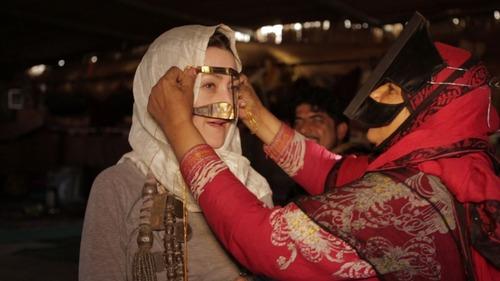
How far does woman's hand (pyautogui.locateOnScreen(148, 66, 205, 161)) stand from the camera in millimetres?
1564

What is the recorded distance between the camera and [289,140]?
7.34 feet

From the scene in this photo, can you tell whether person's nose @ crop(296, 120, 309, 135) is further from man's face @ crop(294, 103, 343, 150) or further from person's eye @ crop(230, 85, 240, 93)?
person's eye @ crop(230, 85, 240, 93)

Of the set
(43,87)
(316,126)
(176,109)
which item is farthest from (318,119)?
(43,87)

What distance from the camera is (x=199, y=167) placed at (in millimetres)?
1531

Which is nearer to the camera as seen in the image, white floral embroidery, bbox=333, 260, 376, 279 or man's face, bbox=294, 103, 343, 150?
white floral embroidery, bbox=333, 260, 376, 279

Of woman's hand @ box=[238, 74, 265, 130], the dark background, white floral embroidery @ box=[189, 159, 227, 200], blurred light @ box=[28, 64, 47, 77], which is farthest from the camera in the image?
blurred light @ box=[28, 64, 47, 77]

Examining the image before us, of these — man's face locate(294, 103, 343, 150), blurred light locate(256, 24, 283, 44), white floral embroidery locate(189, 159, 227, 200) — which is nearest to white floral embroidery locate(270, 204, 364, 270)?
white floral embroidery locate(189, 159, 227, 200)

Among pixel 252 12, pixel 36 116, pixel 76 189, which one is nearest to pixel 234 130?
pixel 252 12

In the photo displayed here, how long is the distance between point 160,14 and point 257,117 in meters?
2.57

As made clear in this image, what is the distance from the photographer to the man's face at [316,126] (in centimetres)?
339

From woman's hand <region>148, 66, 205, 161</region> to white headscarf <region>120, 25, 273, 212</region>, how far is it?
0.49 ft

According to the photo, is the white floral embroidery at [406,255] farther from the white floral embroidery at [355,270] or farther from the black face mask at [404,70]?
the black face mask at [404,70]

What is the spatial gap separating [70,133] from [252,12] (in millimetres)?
4868

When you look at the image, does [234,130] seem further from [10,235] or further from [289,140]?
[10,235]
